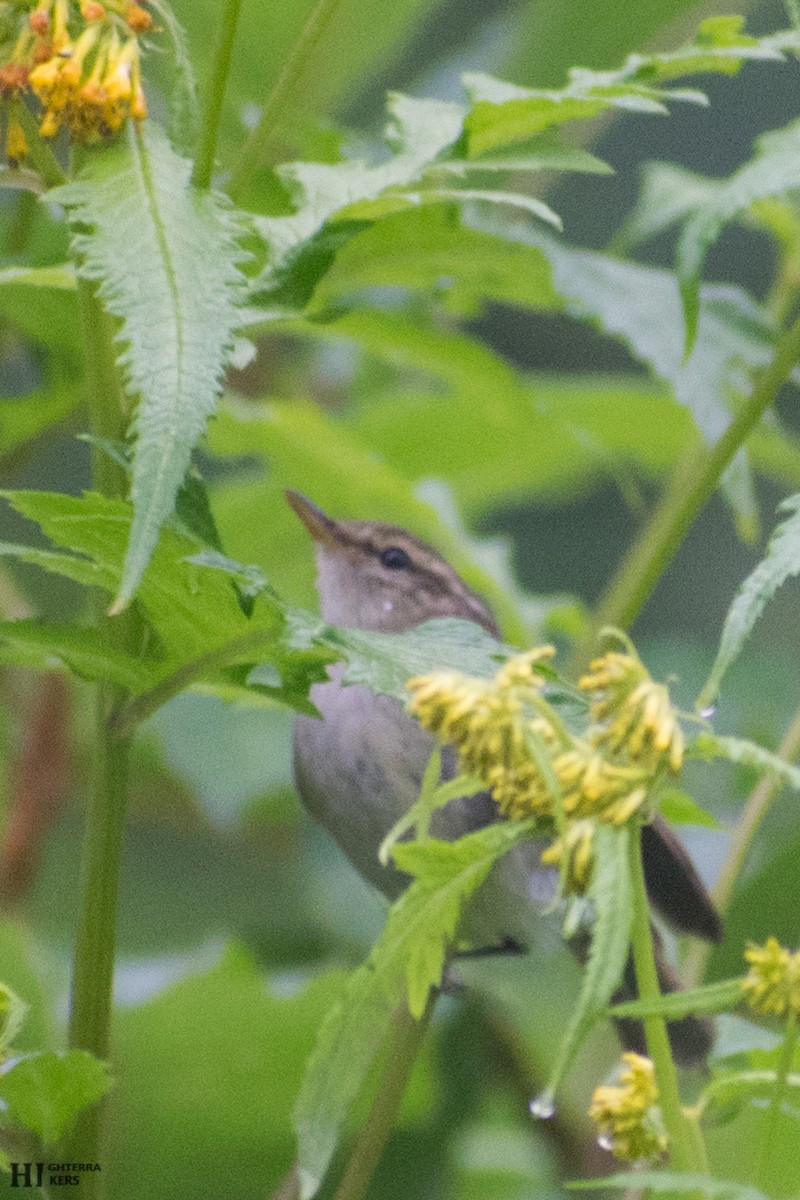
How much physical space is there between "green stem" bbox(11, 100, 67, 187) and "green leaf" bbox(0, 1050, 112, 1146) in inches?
16.7

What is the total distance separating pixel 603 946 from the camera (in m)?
0.55

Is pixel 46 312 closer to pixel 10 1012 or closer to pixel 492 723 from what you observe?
pixel 10 1012

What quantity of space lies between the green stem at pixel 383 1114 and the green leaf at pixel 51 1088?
7.4 inches

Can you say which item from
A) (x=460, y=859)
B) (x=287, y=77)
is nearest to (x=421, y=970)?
(x=460, y=859)

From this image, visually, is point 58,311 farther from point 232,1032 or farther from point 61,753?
point 232,1032

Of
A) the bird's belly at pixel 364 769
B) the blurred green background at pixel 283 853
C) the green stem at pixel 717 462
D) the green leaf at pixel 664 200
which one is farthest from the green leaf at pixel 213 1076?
the green leaf at pixel 664 200

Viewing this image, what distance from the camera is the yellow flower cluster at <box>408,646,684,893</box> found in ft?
1.82

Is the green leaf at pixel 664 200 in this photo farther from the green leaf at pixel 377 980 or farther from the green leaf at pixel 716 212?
the green leaf at pixel 377 980

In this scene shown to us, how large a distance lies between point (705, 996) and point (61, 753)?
3.36 feet

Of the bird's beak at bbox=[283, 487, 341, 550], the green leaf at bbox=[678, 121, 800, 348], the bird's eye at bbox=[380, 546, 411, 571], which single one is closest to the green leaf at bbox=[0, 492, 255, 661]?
the green leaf at bbox=[678, 121, 800, 348]

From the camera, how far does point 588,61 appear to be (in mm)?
1758

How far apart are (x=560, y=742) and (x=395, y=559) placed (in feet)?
3.93

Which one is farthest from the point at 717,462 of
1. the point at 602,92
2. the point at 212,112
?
the point at 212,112

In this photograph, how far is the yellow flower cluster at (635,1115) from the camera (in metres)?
0.69
